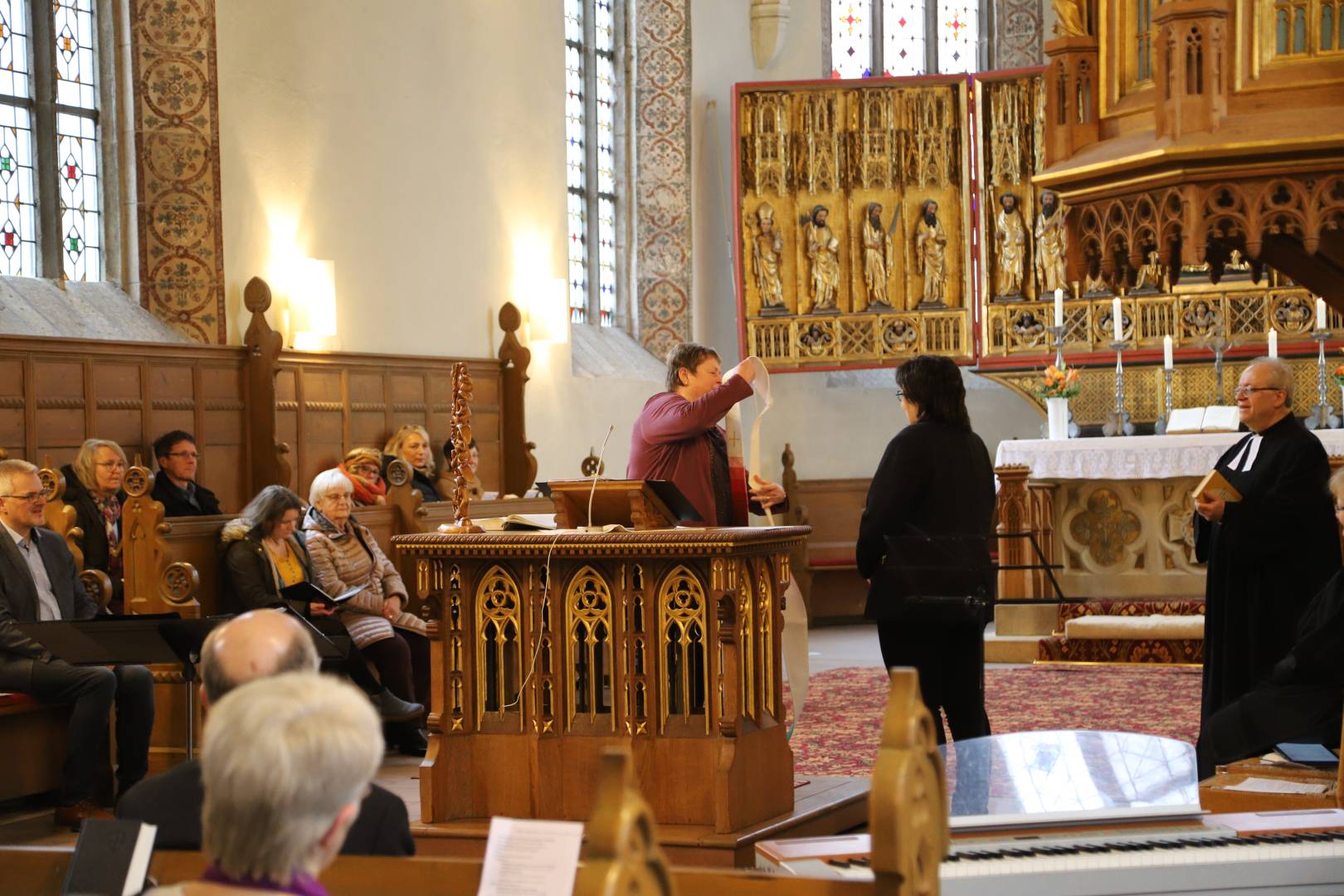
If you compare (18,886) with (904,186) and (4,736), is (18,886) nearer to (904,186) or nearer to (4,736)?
(4,736)

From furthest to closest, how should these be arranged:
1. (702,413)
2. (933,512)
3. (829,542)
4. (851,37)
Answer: (851,37) < (829,542) < (933,512) < (702,413)

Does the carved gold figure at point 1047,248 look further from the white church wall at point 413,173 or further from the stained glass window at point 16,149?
the stained glass window at point 16,149

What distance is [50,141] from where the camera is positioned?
8.90 meters

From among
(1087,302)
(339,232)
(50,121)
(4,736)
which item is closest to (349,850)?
(4,736)

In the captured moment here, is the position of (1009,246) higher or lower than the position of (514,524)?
higher

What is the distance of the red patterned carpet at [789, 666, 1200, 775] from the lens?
6949 millimetres

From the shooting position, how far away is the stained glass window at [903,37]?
15406 mm

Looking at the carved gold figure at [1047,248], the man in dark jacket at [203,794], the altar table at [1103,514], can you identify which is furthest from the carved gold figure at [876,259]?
the man in dark jacket at [203,794]

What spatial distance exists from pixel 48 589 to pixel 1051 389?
21.6ft

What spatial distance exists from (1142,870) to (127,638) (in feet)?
12.2

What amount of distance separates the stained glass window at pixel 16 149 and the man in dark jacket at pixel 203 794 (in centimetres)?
682

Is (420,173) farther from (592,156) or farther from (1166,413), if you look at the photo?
(1166,413)

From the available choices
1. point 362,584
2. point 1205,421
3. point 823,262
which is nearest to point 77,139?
point 362,584

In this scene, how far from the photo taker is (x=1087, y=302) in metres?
12.4
